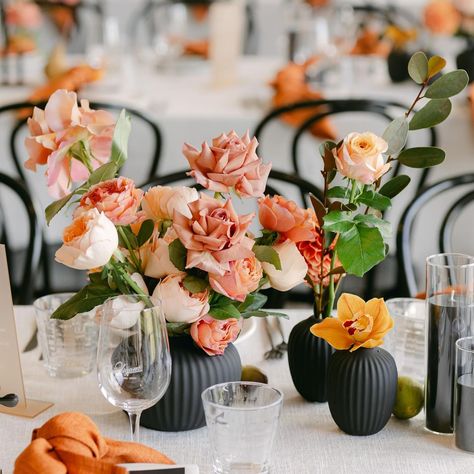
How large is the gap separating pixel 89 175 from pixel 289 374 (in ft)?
1.35

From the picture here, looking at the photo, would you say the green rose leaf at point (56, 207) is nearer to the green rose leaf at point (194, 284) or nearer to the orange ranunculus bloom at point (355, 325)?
the green rose leaf at point (194, 284)

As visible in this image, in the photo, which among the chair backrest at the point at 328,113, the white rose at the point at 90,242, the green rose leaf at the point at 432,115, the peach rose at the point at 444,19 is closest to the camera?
the white rose at the point at 90,242

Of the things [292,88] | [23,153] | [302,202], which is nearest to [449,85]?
[302,202]

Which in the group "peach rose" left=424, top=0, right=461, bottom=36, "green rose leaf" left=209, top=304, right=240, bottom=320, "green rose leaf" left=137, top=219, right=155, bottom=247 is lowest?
"green rose leaf" left=209, top=304, right=240, bottom=320

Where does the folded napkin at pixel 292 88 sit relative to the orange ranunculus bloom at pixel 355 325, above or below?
above

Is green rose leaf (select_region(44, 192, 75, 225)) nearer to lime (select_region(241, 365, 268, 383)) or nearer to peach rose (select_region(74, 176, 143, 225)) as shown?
peach rose (select_region(74, 176, 143, 225))

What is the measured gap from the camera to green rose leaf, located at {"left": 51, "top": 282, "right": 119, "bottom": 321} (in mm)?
1211

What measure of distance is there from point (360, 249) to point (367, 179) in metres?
0.08

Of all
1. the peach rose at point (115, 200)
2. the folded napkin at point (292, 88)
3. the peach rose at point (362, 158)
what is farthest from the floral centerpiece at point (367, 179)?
the folded napkin at point (292, 88)

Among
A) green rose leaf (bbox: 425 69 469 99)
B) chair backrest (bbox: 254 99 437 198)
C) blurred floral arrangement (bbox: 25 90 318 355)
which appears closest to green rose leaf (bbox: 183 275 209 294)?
blurred floral arrangement (bbox: 25 90 318 355)

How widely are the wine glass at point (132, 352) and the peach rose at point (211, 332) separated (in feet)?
0.37

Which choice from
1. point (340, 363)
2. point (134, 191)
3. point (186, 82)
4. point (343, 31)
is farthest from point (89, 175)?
point (343, 31)

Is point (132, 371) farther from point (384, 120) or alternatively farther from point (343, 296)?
point (384, 120)

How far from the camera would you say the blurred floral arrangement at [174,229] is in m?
1.10
